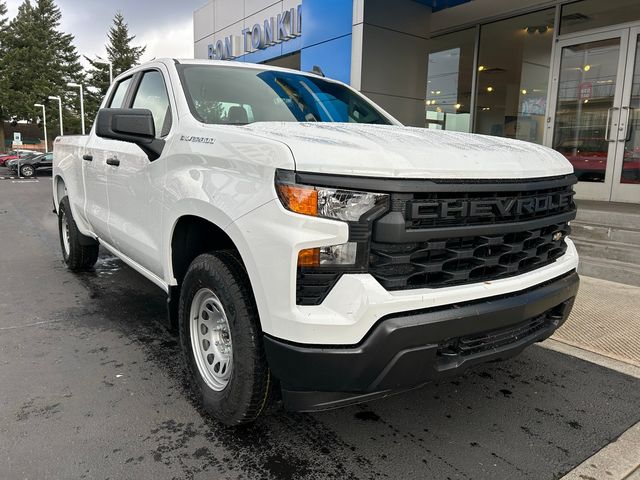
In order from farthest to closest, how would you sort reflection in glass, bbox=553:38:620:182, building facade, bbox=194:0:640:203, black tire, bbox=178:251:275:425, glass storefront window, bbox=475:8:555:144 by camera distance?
glass storefront window, bbox=475:8:555:144 → reflection in glass, bbox=553:38:620:182 → building facade, bbox=194:0:640:203 → black tire, bbox=178:251:275:425

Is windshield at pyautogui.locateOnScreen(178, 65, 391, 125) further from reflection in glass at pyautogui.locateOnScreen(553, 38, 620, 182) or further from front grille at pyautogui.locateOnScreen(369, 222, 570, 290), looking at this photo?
reflection in glass at pyautogui.locateOnScreen(553, 38, 620, 182)

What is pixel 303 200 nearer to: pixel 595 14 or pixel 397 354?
pixel 397 354

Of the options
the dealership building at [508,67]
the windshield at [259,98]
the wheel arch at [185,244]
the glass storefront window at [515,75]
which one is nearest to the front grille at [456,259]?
the wheel arch at [185,244]

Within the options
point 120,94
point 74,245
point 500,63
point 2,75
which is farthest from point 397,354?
point 2,75

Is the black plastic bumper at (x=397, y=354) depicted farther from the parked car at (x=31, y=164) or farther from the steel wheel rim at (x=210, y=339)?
the parked car at (x=31, y=164)

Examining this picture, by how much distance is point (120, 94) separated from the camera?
4.45 m

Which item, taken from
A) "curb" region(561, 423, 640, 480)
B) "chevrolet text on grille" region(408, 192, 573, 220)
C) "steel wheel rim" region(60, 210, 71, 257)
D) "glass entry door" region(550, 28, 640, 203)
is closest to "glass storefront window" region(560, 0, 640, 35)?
"glass entry door" region(550, 28, 640, 203)

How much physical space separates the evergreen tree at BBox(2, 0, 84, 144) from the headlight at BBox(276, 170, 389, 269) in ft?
203

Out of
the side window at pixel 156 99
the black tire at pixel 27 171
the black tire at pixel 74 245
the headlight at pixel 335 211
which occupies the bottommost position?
the black tire at pixel 27 171

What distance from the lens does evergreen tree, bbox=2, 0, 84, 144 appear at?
54219mm

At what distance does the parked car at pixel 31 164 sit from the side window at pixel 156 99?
2700 cm

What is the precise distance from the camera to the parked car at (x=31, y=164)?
2748 centimetres

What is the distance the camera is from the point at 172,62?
3449mm

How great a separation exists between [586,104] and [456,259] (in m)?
7.99
